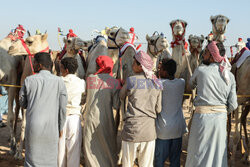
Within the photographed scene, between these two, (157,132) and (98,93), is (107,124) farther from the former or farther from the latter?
(157,132)

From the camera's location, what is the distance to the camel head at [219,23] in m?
5.35

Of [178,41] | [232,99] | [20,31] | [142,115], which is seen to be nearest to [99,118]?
[142,115]

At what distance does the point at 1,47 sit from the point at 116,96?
12.1 feet

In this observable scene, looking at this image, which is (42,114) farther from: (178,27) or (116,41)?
(178,27)

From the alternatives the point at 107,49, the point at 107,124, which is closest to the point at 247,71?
the point at 107,49

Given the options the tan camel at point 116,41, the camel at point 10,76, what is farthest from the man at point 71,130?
the camel at point 10,76

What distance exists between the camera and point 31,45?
18.4ft

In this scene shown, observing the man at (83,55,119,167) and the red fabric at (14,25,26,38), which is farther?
the red fabric at (14,25,26,38)

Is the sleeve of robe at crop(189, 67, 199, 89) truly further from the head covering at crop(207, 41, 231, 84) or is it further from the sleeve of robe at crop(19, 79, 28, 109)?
the sleeve of robe at crop(19, 79, 28, 109)

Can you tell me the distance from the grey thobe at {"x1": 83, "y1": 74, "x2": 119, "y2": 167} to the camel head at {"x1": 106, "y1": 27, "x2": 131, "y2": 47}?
4.84 ft

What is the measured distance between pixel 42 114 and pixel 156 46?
3.45 m

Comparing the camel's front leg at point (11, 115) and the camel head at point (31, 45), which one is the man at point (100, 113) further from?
the camel's front leg at point (11, 115)

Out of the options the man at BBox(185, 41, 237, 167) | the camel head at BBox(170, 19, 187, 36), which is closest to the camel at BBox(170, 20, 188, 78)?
the camel head at BBox(170, 19, 187, 36)

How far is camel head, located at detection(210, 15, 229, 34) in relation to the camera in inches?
211
